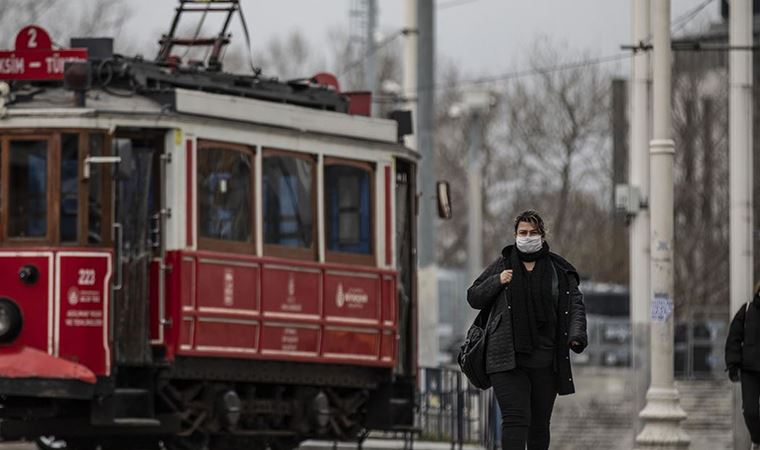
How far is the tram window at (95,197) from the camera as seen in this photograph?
2019cm

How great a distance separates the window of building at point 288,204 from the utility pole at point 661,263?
3652mm

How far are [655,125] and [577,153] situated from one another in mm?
49642

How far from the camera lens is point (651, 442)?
23312 millimetres

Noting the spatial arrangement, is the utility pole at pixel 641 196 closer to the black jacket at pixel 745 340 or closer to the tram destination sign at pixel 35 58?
the black jacket at pixel 745 340

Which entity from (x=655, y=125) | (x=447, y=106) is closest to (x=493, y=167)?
(x=447, y=106)

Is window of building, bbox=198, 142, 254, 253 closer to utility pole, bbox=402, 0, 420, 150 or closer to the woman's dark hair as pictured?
the woman's dark hair

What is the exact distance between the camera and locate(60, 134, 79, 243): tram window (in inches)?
795

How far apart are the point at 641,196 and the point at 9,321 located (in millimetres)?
8007

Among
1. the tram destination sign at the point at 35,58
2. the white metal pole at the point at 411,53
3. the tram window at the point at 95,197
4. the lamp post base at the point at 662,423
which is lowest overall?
the lamp post base at the point at 662,423

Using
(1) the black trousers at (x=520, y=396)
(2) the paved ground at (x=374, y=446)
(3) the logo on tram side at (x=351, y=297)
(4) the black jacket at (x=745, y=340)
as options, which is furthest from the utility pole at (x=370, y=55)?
(1) the black trousers at (x=520, y=396)

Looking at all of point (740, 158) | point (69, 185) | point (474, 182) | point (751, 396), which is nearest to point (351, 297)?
point (69, 185)

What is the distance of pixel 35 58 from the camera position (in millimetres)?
20375

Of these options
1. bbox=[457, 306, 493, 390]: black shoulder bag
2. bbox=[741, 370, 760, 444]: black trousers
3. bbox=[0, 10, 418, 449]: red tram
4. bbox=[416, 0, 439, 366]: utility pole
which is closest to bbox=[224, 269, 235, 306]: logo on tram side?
bbox=[0, 10, 418, 449]: red tram

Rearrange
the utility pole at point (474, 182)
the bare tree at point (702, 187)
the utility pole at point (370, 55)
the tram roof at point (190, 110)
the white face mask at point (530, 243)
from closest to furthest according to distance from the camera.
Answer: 1. the white face mask at point (530, 243)
2. the tram roof at point (190, 110)
3. the utility pole at point (370, 55)
4. the utility pole at point (474, 182)
5. the bare tree at point (702, 187)
